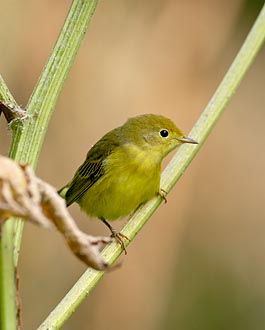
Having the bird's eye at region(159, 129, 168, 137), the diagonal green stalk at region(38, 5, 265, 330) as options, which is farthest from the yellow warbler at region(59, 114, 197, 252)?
the diagonal green stalk at region(38, 5, 265, 330)

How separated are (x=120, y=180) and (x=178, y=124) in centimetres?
135

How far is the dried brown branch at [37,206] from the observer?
1157mm

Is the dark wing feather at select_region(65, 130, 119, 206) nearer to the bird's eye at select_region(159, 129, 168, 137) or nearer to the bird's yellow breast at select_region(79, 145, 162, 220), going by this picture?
the bird's yellow breast at select_region(79, 145, 162, 220)

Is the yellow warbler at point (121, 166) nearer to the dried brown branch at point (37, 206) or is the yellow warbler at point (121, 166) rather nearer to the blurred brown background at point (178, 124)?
the blurred brown background at point (178, 124)

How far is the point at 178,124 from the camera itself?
18.0ft

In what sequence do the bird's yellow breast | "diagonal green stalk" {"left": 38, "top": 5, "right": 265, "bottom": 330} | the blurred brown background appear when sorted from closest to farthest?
"diagonal green stalk" {"left": 38, "top": 5, "right": 265, "bottom": 330} → the bird's yellow breast → the blurred brown background

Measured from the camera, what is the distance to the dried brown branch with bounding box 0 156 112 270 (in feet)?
3.80

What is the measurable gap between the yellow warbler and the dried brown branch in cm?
279

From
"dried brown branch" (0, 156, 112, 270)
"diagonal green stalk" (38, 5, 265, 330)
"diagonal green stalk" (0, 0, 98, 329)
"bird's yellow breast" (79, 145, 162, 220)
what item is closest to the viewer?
"dried brown branch" (0, 156, 112, 270)

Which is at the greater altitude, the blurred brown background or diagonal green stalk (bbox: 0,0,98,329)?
diagonal green stalk (bbox: 0,0,98,329)

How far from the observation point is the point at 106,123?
5.41 m

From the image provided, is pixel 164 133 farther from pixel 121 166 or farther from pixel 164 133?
pixel 121 166

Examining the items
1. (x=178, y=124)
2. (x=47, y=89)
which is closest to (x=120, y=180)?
(x=178, y=124)

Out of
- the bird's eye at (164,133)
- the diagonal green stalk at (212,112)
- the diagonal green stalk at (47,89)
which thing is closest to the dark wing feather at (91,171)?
the bird's eye at (164,133)
